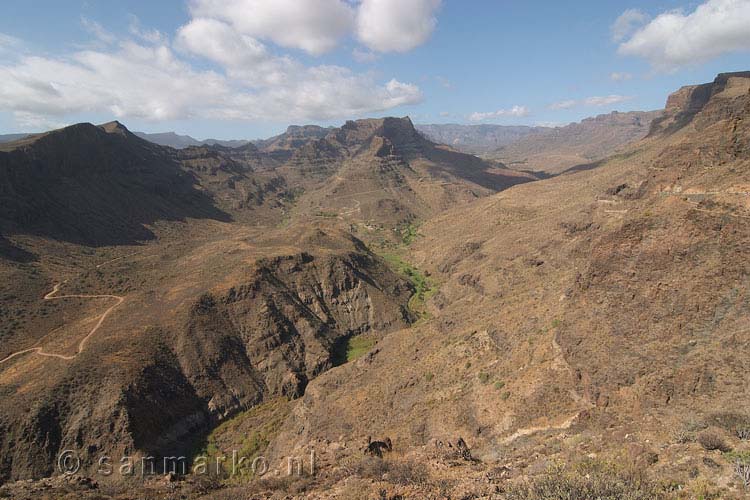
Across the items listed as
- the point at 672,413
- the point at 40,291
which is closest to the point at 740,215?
the point at 672,413

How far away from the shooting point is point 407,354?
43.6 meters

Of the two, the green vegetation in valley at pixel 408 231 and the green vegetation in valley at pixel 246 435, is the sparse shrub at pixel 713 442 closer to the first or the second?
the green vegetation in valley at pixel 246 435

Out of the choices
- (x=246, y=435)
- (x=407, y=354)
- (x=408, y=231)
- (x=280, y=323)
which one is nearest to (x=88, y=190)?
(x=280, y=323)

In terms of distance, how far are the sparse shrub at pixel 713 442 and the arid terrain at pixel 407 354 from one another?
6 centimetres

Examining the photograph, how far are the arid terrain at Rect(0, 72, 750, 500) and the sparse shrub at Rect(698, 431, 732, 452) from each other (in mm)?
61

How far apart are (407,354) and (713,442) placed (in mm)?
30357

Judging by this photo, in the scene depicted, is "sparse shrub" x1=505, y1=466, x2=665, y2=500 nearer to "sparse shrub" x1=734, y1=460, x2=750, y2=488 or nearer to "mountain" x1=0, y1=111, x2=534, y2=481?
"sparse shrub" x1=734, y1=460, x2=750, y2=488

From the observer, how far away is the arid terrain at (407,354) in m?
19.1

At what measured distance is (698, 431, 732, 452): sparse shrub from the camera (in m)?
14.9

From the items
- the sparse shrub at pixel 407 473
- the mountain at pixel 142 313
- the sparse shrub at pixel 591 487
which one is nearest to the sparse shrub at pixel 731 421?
the sparse shrub at pixel 591 487

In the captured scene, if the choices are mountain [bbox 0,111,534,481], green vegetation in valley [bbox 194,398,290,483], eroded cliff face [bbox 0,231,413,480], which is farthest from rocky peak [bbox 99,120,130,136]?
green vegetation in valley [bbox 194,398,290,483]

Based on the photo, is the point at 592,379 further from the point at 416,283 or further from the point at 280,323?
the point at 416,283

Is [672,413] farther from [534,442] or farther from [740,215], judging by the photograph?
[740,215]

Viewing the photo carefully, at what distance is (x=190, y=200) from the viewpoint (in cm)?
16188
